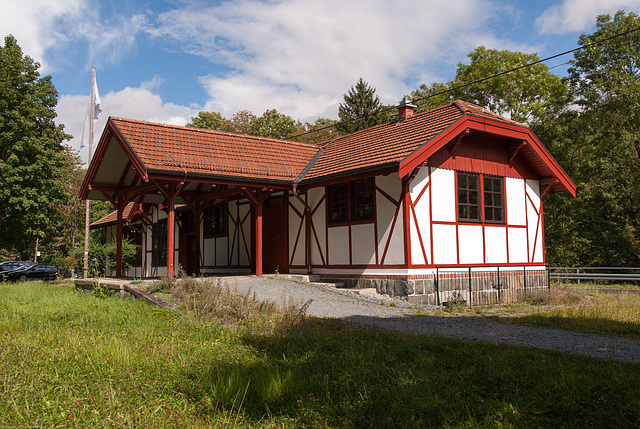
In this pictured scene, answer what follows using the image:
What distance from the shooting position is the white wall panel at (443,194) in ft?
50.0

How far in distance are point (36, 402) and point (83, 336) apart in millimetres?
2689

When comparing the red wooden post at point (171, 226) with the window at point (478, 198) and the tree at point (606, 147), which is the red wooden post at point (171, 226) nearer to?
the window at point (478, 198)

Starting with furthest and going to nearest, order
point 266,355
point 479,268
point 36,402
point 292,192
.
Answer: point 292,192 < point 479,268 < point 266,355 < point 36,402

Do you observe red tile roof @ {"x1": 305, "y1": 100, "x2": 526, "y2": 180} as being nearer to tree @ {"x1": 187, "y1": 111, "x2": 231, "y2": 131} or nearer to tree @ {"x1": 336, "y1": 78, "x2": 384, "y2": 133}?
tree @ {"x1": 336, "y1": 78, "x2": 384, "y2": 133}

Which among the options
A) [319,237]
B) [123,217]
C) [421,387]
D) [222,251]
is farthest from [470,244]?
[123,217]

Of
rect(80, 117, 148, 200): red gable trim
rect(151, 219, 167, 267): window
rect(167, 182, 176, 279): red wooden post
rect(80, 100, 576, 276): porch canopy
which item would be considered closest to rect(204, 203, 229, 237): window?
rect(80, 100, 576, 276): porch canopy

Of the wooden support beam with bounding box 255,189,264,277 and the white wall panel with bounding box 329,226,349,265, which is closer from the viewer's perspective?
the white wall panel with bounding box 329,226,349,265

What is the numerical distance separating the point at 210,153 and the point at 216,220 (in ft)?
19.3

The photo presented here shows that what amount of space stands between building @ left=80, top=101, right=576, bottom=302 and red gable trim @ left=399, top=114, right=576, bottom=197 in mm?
39

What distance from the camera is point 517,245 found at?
56.4 feet

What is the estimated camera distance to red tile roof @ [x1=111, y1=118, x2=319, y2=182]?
1584 centimetres

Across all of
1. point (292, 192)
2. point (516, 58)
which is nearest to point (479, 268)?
point (292, 192)

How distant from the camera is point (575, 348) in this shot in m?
7.46

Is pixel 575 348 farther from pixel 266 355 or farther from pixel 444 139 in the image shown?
pixel 444 139
